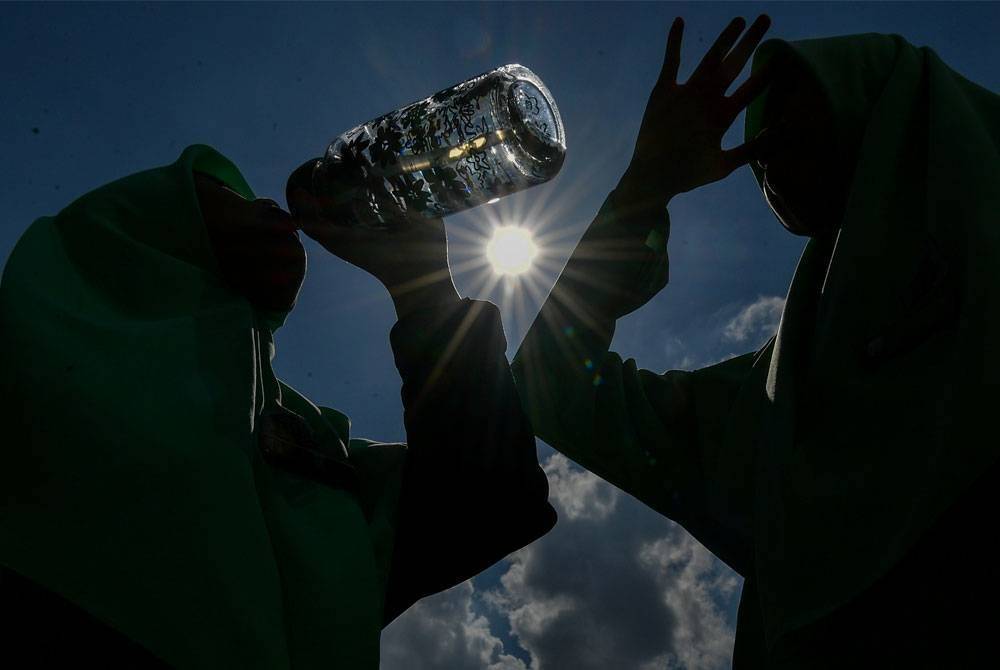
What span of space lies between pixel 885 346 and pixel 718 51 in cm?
91

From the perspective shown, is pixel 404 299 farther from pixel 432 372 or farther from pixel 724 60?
pixel 724 60

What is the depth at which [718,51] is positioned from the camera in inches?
70.9

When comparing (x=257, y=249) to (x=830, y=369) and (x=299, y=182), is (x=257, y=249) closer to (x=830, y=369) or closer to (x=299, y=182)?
(x=299, y=182)

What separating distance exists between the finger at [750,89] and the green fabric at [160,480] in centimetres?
142

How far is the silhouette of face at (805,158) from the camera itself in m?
1.71

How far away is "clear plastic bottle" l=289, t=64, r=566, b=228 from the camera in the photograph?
2.15 m

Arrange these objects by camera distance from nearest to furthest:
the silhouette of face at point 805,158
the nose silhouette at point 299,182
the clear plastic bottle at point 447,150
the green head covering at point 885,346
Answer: the green head covering at point 885,346 → the silhouette of face at point 805,158 → the nose silhouette at point 299,182 → the clear plastic bottle at point 447,150

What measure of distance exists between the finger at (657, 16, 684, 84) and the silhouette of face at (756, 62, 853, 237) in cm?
29

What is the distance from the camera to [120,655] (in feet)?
4.03

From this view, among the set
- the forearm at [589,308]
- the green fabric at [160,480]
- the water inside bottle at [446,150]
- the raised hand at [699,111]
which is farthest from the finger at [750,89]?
the green fabric at [160,480]

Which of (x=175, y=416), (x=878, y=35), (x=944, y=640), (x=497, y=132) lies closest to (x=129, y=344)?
(x=175, y=416)

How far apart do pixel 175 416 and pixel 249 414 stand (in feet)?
0.57

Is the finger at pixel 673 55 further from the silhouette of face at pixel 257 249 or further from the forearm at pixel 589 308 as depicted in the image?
the silhouette of face at pixel 257 249

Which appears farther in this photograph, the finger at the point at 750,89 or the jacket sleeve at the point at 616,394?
the jacket sleeve at the point at 616,394
